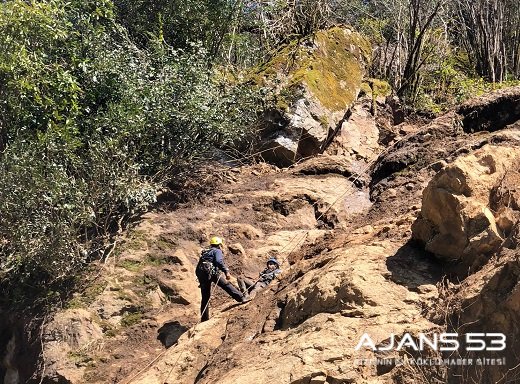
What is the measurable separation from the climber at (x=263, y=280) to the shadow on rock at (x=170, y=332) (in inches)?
37.9

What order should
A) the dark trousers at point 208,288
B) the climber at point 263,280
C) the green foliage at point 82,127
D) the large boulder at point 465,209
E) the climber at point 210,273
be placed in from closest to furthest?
1. the large boulder at point 465,209
2. the dark trousers at point 208,288
3. the climber at point 210,273
4. the climber at point 263,280
5. the green foliage at point 82,127

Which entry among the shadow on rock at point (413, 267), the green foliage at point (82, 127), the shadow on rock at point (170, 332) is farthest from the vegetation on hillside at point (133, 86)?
the shadow on rock at point (413, 267)

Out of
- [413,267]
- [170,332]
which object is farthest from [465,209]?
[170,332]

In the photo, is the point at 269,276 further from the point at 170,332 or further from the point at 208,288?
the point at 170,332

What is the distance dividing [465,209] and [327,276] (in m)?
1.37

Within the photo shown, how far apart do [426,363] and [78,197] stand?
242 inches

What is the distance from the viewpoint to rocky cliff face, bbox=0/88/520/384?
514 centimetres

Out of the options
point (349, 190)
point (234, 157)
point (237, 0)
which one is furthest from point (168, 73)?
point (349, 190)

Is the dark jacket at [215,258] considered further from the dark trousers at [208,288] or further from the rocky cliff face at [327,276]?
the rocky cliff face at [327,276]

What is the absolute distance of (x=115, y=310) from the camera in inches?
362

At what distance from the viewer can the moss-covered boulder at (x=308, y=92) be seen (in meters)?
12.2

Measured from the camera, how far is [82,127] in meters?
10.8

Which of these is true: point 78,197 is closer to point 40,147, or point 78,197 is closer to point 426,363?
point 40,147

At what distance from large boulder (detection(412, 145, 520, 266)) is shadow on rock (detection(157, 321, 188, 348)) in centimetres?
393
